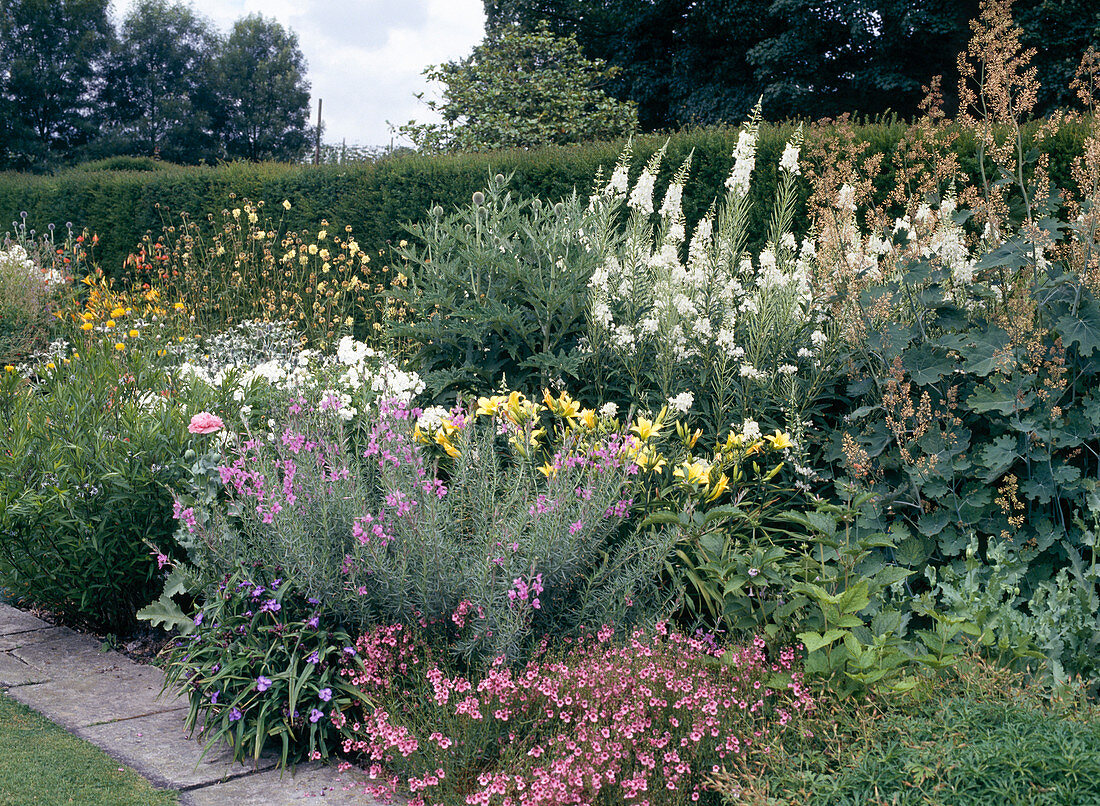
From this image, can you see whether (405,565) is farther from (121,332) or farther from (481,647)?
(121,332)

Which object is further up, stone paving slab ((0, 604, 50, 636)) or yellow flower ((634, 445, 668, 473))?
yellow flower ((634, 445, 668, 473))

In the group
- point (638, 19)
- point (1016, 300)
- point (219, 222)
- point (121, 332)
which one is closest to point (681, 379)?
point (1016, 300)

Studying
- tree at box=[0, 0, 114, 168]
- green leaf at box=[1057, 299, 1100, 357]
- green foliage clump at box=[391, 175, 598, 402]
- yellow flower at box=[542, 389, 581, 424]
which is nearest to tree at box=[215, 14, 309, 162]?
tree at box=[0, 0, 114, 168]

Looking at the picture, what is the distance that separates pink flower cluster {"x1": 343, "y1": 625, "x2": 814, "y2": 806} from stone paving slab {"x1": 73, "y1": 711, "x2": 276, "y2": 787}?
0.42m

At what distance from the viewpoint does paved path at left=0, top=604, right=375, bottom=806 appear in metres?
2.55

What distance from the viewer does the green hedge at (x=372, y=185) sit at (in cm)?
676

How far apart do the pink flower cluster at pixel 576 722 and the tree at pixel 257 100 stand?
4675 cm

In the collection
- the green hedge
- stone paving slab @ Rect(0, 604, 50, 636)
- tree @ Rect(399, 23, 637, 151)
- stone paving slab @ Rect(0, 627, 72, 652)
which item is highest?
tree @ Rect(399, 23, 637, 151)

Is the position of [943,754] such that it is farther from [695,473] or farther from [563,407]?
[563,407]

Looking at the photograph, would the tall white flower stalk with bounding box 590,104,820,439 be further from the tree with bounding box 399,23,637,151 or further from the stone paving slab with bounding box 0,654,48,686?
the tree with bounding box 399,23,637,151

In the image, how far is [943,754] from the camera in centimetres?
185

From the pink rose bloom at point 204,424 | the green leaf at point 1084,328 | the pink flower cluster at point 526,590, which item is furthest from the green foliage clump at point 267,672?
the green leaf at point 1084,328

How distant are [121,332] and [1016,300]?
21.0 ft

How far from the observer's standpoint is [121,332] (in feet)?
22.6
